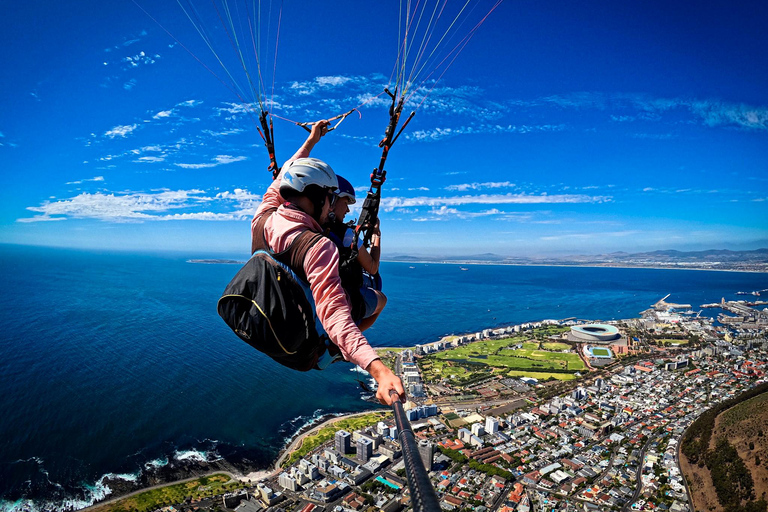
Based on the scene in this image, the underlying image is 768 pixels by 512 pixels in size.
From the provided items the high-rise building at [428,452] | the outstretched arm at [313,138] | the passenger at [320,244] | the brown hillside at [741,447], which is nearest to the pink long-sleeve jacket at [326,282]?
the passenger at [320,244]

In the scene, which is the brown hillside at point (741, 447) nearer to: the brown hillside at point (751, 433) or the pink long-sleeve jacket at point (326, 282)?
the brown hillside at point (751, 433)

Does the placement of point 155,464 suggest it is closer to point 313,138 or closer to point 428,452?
point 428,452

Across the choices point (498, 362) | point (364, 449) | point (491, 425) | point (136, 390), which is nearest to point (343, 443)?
point (364, 449)

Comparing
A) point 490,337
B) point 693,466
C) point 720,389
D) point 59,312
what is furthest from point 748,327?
point 59,312

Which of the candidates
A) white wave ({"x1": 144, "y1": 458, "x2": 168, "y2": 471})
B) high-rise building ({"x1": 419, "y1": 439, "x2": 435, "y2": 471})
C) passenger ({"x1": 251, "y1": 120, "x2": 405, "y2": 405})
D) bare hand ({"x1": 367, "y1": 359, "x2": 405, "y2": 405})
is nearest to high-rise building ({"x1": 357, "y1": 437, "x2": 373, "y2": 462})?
high-rise building ({"x1": 419, "y1": 439, "x2": 435, "y2": 471})

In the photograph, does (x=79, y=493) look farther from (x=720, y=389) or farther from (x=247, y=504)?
(x=720, y=389)

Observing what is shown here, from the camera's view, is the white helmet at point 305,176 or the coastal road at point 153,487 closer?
the white helmet at point 305,176
